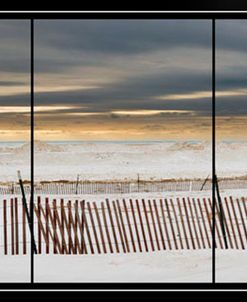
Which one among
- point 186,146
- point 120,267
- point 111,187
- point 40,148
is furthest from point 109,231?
point 120,267

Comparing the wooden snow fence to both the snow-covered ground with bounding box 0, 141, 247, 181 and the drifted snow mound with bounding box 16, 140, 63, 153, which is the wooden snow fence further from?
the drifted snow mound with bounding box 16, 140, 63, 153

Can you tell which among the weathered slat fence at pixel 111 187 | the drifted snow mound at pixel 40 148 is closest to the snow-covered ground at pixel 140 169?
the drifted snow mound at pixel 40 148

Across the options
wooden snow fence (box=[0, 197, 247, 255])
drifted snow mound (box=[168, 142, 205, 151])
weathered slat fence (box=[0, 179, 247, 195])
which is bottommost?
wooden snow fence (box=[0, 197, 247, 255])

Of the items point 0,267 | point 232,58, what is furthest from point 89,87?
point 0,267

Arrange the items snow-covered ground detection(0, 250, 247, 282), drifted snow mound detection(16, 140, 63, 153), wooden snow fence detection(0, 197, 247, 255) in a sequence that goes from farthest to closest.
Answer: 1. drifted snow mound detection(16, 140, 63, 153)
2. snow-covered ground detection(0, 250, 247, 282)
3. wooden snow fence detection(0, 197, 247, 255)

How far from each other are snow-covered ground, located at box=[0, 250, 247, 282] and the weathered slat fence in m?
2.42

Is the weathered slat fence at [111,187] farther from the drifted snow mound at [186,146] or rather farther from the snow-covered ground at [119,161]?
the drifted snow mound at [186,146]

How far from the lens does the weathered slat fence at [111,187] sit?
32.3 ft

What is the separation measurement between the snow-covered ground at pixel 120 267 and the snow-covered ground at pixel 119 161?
2.15 metres

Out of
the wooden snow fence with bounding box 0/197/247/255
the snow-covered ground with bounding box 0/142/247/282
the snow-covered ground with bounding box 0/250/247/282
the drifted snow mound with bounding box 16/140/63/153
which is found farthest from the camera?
the drifted snow mound with bounding box 16/140/63/153

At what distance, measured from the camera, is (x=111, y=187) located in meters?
10.2

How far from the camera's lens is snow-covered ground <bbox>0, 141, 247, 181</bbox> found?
9375 millimetres

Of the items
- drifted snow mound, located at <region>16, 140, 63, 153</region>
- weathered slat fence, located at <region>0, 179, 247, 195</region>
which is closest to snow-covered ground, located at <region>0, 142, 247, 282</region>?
drifted snow mound, located at <region>16, 140, 63, 153</region>
